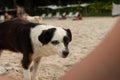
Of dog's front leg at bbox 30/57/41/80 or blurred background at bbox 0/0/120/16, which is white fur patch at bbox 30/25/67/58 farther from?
blurred background at bbox 0/0/120/16

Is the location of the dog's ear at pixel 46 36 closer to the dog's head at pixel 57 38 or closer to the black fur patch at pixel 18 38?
the dog's head at pixel 57 38

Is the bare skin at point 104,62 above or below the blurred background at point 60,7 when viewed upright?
above

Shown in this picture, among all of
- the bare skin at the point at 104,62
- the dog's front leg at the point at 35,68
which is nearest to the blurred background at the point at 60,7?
the dog's front leg at the point at 35,68

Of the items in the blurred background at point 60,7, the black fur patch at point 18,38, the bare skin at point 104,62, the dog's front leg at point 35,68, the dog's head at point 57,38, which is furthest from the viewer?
the blurred background at point 60,7

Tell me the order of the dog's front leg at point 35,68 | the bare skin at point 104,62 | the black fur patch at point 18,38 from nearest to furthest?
the bare skin at point 104,62
the black fur patch at point 18,38
the dog's front leg at point 35,68

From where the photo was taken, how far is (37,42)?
18.7 feet

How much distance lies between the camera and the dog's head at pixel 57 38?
5.58 m

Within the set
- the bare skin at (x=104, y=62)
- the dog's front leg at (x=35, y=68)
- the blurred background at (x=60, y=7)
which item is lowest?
the blurred background at (x=60, y=7)

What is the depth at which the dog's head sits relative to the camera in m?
5.58

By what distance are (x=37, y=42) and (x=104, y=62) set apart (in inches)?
182

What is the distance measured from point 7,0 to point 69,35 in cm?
4240

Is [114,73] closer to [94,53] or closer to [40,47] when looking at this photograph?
[94,53]

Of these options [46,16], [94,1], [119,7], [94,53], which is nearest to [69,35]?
[94,53]

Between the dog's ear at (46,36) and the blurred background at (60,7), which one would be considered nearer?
the dog's ear at (46,36)
